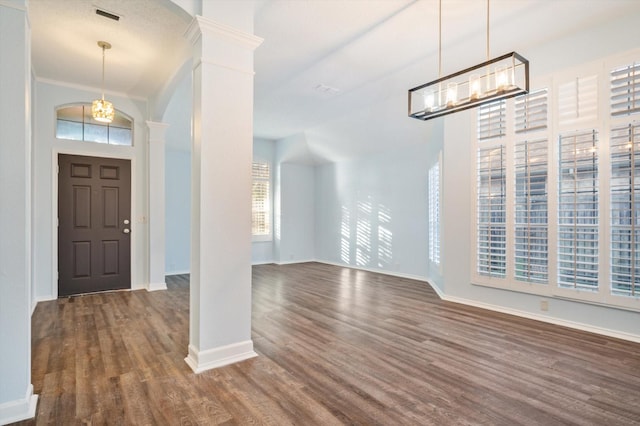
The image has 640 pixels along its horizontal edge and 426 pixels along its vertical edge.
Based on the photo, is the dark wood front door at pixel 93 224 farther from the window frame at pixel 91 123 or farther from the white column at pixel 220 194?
the white column at pixel 220 194

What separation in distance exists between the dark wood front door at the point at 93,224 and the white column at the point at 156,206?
1.24ft

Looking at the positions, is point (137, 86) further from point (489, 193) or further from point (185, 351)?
point (489, 193)

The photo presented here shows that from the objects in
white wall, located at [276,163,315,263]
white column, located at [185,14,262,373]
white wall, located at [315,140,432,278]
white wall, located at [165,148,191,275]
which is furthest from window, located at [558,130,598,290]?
white wall, located at [165,148,191,275]

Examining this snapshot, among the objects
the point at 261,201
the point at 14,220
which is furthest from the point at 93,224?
the point at 261,201

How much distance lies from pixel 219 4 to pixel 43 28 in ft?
7.26

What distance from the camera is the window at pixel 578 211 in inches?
142

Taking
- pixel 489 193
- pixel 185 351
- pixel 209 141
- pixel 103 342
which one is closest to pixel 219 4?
pixel 209 141

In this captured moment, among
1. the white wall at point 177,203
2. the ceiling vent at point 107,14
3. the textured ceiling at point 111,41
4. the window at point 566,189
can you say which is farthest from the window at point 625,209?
the white wall at point 177,203

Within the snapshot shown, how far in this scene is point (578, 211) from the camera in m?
3.71

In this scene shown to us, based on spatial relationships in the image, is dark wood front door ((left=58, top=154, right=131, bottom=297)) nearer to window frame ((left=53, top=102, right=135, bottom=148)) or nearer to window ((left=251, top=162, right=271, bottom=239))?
window frame ((left=53, top=102, right=135, bottom=148))

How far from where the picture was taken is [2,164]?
2.08 m

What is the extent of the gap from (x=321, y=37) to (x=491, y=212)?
3.02 m

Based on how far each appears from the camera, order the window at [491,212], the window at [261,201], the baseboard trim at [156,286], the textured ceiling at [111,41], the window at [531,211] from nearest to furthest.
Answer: the textured ceiling at [111,41] < the window at [531,211] < the window at [491,212] < the baseboard trim at [156,286] < the window at [261,201]

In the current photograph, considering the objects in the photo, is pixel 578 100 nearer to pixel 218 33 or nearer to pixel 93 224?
pixel 218 33
